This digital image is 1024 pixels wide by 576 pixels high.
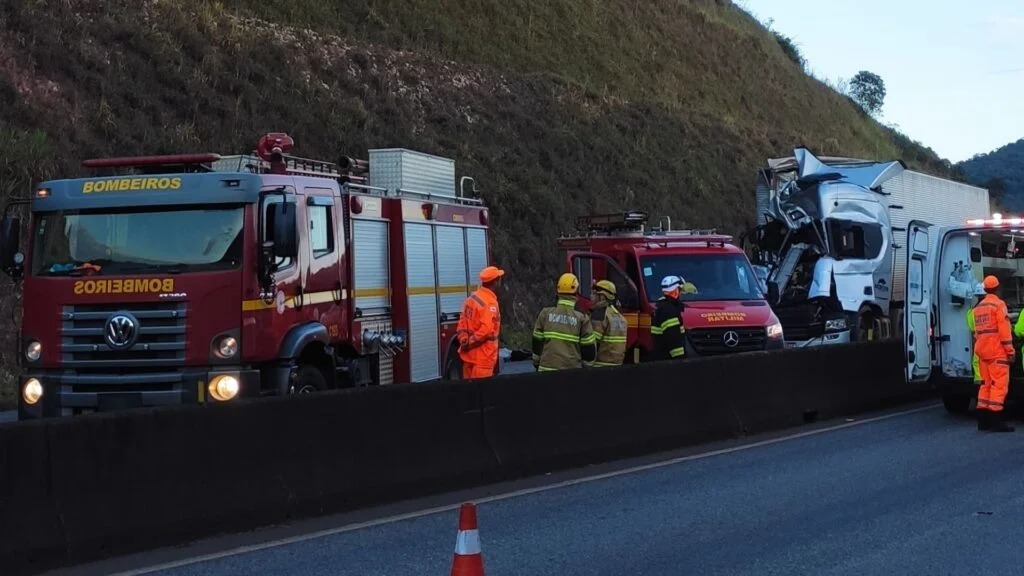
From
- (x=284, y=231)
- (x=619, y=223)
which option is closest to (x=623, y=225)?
(x=619, y=223)

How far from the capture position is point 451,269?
15062 millimetres

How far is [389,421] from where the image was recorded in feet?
31.8

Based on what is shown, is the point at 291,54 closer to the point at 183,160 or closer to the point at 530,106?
the point at 530,106

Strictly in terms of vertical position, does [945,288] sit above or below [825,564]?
above

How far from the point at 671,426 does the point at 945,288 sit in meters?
4.80

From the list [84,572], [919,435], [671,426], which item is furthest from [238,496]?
[919,435]

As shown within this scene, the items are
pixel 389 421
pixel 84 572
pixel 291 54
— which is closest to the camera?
pixel 84 572

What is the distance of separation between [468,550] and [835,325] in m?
19.0

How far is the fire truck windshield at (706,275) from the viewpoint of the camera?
53.7 ft

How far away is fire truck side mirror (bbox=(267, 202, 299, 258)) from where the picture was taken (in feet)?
35.5

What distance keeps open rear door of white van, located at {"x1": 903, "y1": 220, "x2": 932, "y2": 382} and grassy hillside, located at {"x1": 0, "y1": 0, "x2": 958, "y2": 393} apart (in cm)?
1521

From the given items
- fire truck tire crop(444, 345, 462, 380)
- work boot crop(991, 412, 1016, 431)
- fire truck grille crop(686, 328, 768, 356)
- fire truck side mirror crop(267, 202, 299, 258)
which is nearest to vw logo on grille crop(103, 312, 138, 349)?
fire truck side mirror crop(267, 202, 299, 258)

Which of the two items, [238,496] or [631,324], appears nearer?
[238,496]

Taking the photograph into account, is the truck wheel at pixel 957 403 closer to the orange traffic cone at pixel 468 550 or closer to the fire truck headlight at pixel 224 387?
the fire truck headlight at pixel 224 387
